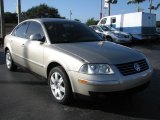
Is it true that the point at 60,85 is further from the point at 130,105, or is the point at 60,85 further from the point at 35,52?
the point at 130,105

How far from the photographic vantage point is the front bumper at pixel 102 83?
4.30 meters

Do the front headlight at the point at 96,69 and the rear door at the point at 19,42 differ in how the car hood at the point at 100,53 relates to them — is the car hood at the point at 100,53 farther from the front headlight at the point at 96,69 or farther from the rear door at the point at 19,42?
the rear door at the point at 19,42

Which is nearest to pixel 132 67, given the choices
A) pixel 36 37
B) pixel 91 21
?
pixel 36 37

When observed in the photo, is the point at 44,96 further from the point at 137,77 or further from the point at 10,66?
the point at 10,66

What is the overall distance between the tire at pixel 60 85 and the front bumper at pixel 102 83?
0.18 meters

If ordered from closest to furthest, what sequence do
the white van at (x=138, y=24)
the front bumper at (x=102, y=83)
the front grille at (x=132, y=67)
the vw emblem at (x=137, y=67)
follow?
the front bumper at (x=102, y=83)
the front grille at (x=132, y=67)
the vw emblem at (x=137, y=67)
the white van at (x=138, y=24)

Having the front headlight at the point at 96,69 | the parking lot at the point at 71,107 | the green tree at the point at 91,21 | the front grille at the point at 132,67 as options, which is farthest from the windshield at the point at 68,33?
the green tree at the point at 91,21

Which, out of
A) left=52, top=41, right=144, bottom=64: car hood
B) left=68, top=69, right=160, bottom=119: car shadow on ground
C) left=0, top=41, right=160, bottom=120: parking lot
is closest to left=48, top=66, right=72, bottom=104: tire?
left=0, top=41, right=160, bottom=120: parking lot

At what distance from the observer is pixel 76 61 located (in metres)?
4.53

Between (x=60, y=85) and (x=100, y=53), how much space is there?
941 millimetres

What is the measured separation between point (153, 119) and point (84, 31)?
268 cm

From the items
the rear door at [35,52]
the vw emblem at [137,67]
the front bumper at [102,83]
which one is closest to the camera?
the front bumper at [102,83]

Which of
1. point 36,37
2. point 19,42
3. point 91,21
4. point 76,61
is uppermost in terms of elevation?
point 91,21

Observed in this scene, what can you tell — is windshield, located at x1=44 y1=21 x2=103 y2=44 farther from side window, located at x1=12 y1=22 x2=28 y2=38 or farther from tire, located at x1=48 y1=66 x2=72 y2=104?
side window, located at x1=12 y1=22 x2=28 y2=38
